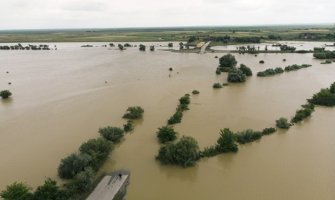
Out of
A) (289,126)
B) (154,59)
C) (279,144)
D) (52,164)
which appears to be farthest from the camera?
(154,59)

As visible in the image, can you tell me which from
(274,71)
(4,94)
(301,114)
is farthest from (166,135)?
(274,71)

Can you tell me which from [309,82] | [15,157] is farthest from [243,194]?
[309,82]

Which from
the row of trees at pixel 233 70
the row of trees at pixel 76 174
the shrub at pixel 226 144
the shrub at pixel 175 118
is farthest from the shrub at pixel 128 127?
the row of trees at pixel 233 70

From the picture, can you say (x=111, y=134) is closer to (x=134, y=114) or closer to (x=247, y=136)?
(x=134, y=114)

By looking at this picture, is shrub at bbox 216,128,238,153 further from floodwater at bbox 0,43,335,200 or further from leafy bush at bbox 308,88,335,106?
leafy bush at bbox 308,88,335,106

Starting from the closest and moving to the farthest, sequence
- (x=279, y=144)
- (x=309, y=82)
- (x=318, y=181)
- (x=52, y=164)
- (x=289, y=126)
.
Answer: (x=318, y=181) < (x=52, y=164) < (x=279, y=144) < (x=289, y=126) < (x=309, y=82)

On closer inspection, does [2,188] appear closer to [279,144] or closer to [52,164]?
[52,164]
